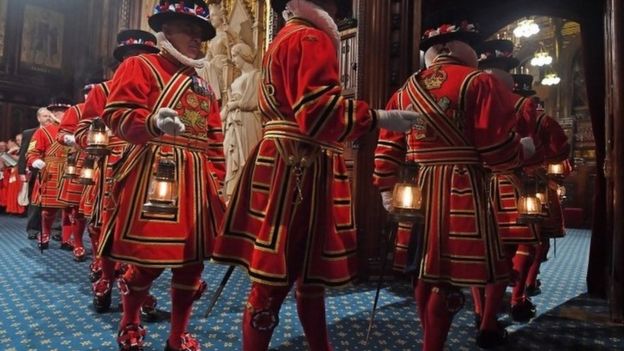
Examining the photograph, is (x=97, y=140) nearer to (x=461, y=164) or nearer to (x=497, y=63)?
(x=461, y=164)

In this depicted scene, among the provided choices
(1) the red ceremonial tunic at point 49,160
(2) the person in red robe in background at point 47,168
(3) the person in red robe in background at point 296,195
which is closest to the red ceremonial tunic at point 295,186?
(3) the person in red robe in background at point 296,195

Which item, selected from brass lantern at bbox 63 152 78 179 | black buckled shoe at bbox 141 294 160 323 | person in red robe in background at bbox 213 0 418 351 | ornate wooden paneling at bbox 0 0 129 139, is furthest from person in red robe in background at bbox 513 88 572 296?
ornate wooden paneling at bbox 0 0 129 139

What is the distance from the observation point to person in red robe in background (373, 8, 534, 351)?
6.00ft

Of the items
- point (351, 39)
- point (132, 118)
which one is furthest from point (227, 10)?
point (132, 118)

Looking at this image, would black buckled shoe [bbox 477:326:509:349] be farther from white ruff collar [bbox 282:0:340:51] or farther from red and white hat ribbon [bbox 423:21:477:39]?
white ruff collar [bbox 282:0:340:51]

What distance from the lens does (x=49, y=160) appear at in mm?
5164

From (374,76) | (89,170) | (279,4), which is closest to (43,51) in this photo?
(89,170)

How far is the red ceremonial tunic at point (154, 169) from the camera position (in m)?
1.86

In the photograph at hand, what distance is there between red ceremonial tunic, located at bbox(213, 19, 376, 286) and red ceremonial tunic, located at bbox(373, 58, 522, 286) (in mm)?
426

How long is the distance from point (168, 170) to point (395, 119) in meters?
0.93

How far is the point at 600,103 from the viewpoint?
14.5ft

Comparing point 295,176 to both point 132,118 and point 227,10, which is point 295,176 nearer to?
point 132,118

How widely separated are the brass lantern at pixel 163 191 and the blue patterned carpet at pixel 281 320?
39.6 inches

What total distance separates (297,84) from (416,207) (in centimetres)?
74
